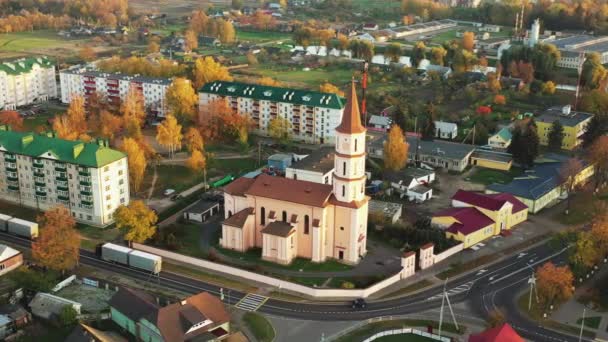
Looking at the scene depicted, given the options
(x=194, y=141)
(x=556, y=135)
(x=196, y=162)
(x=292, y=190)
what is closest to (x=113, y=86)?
(x=194, y=141)

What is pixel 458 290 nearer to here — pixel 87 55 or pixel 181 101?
pixel 181 101

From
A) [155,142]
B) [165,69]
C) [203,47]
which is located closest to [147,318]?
[155,142]

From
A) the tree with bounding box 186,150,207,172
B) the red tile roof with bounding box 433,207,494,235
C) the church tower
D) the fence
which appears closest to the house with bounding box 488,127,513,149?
the red tile roof with bounding box 433,207,494,235

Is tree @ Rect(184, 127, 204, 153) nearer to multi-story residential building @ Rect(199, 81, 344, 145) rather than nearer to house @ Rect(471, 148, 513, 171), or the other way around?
multi-story residential building @ Rect(199, 81, 344, 145)

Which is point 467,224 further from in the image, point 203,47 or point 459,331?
point 203,47

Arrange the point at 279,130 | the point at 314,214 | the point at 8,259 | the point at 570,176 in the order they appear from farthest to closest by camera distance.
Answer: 1. the point at 279,130
2. the point at 570,176
3. the point at 314,214
4. the point at 8,259

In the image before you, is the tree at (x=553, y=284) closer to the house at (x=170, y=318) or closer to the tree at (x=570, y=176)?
the house at (x=170, y=318)

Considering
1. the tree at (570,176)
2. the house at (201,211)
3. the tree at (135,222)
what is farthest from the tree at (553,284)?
the tree at (135,222)

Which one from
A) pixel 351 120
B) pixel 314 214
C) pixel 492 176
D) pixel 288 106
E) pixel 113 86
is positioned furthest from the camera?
pixel 113 86
